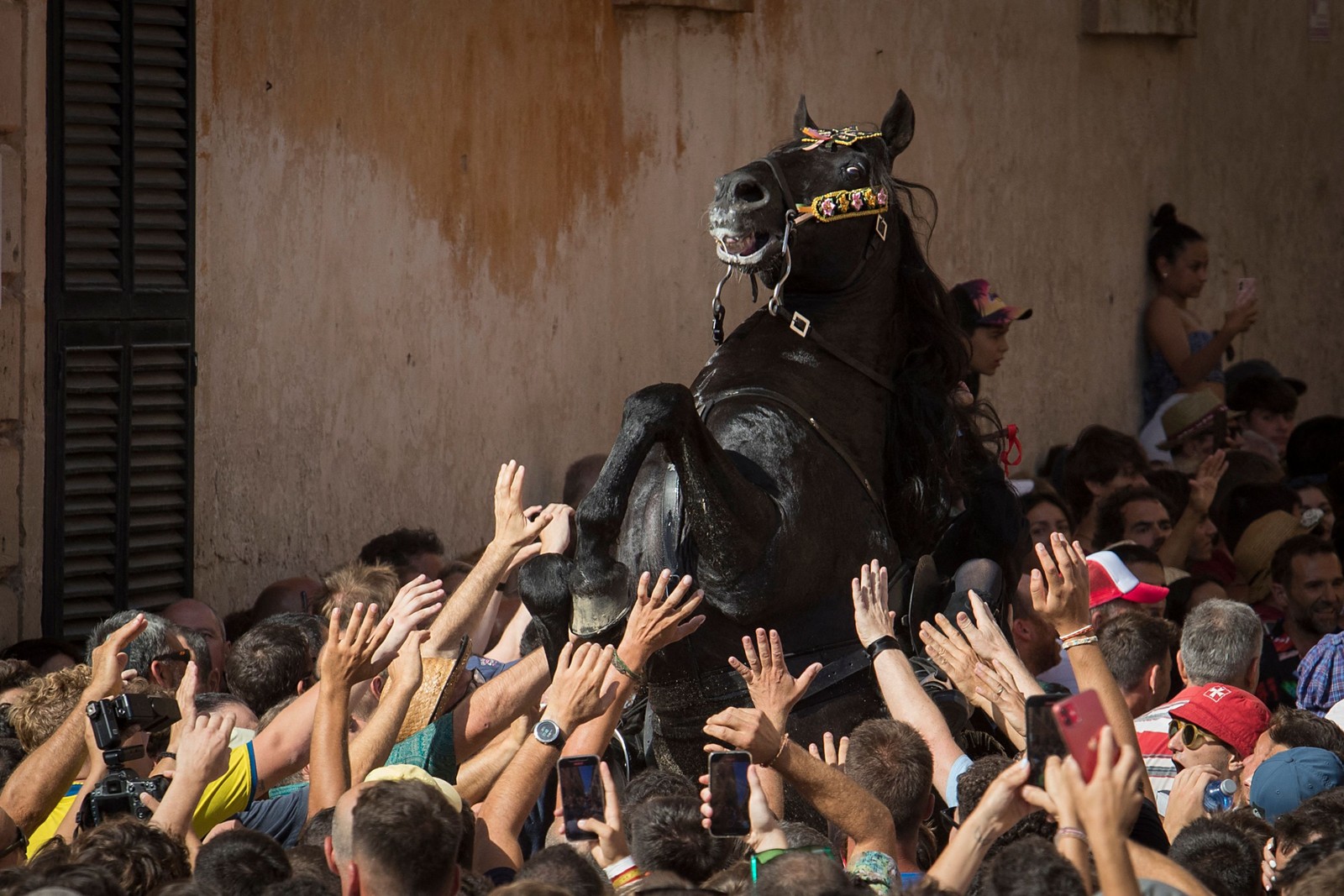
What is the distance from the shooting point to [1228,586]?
9.10 metres

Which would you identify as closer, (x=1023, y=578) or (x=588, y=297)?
(x=1023, y=578)

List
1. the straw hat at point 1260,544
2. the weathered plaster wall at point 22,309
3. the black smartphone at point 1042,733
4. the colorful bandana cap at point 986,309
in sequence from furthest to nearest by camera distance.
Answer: the straw hat at point 1260,544, the colorful bandana cap at point 986,309, the weathered plaster wall at point 22,309, the black smartphone at point 1042,733

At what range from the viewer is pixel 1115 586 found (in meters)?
6.94

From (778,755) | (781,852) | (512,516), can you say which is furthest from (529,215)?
(781,852)

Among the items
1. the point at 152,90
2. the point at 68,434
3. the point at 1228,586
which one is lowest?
the point at 1228,586

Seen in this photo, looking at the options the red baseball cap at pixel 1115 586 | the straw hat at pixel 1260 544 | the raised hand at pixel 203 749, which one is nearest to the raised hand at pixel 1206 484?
the straw hat at pixel 1260 544

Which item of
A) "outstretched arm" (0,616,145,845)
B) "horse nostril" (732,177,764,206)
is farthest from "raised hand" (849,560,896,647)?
"outstretched arm" (0,616,145,845)

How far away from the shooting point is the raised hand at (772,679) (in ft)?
15.1

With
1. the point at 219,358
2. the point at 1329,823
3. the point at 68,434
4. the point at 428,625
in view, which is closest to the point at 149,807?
the point at 428,625

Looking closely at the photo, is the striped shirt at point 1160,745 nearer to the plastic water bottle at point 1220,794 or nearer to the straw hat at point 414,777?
the plastic water bottle at point 1220,794

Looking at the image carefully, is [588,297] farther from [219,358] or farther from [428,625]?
[428,625]

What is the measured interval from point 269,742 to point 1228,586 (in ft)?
17.1

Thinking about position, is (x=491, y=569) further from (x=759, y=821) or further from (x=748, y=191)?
(x=759, y=821)

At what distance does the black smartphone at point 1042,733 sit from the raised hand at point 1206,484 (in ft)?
18.3
